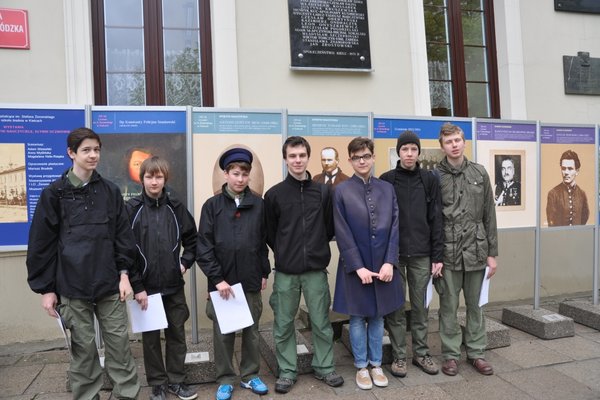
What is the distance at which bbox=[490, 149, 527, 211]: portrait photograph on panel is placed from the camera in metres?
4.88

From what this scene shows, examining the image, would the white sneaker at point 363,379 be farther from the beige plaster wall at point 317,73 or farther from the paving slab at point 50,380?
the beige plaster wall at point 317,73

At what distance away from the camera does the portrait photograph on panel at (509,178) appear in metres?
4.88

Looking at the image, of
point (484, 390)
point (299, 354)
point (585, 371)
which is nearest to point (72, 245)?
point (299, 354)

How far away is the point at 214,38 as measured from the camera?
206 inches

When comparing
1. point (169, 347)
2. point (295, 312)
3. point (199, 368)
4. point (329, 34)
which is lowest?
point (199, 368)

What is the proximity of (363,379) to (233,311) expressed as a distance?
1.17 m

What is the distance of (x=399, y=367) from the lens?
3744 millimetres

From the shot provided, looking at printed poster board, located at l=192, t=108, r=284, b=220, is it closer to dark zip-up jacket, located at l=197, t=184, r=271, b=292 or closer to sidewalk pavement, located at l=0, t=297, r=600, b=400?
dark zip-up jacket, located at l=197, t=184, r=271, b=292

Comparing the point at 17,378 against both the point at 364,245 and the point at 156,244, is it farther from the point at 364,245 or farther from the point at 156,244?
the point at 364,245

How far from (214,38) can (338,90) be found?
158cm

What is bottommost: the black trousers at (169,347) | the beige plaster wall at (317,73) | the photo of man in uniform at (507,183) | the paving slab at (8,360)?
the paving slab at (8,360)

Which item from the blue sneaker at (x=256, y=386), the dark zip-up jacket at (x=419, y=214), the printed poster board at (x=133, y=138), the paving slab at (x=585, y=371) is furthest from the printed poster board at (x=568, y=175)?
the printed poster board at (x=133, y=138)

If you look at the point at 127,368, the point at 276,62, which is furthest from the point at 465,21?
the point at 127,368

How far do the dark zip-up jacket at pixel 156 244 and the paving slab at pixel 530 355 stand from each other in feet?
10.1
